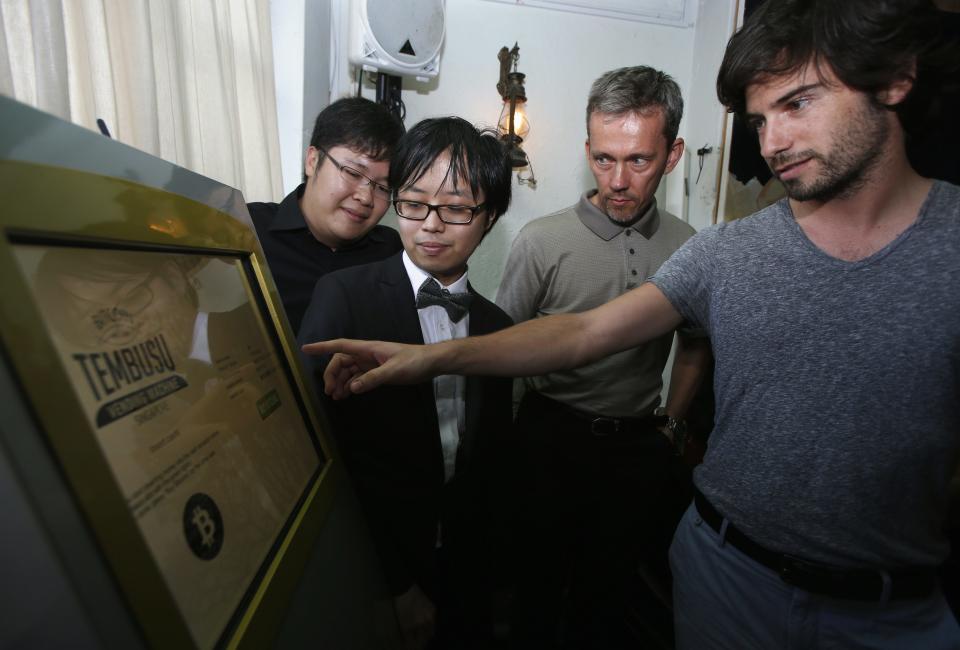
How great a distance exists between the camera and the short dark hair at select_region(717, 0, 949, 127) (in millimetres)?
821

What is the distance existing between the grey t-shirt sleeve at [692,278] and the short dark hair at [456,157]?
460 millimetres

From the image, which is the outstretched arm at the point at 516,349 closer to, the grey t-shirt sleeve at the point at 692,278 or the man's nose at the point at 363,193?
the grey t-shirt sleeve at the point at 692,278

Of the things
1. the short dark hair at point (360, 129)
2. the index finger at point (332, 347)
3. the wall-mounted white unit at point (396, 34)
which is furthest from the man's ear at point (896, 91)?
the wall-mounted white unit at point (396, 34)

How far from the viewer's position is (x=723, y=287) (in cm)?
96

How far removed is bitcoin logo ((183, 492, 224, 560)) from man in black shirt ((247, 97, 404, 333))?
937 millimetres

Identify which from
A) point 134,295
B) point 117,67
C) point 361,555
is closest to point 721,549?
point 361,555

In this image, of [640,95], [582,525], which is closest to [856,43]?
[640,95]

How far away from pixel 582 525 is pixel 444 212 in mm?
1220

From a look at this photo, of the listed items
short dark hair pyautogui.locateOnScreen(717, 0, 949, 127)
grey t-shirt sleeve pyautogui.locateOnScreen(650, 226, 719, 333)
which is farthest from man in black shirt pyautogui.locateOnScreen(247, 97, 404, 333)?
short dark hair pyautogui.locateOnScreen(717, 0, 949, 127)

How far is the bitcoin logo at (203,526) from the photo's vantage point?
412 millimetres

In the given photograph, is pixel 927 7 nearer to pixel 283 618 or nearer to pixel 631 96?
pixel 631 96

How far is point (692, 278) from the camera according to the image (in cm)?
102

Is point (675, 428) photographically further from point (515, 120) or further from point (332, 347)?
point (515, 120)

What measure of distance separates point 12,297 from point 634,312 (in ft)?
3.23
